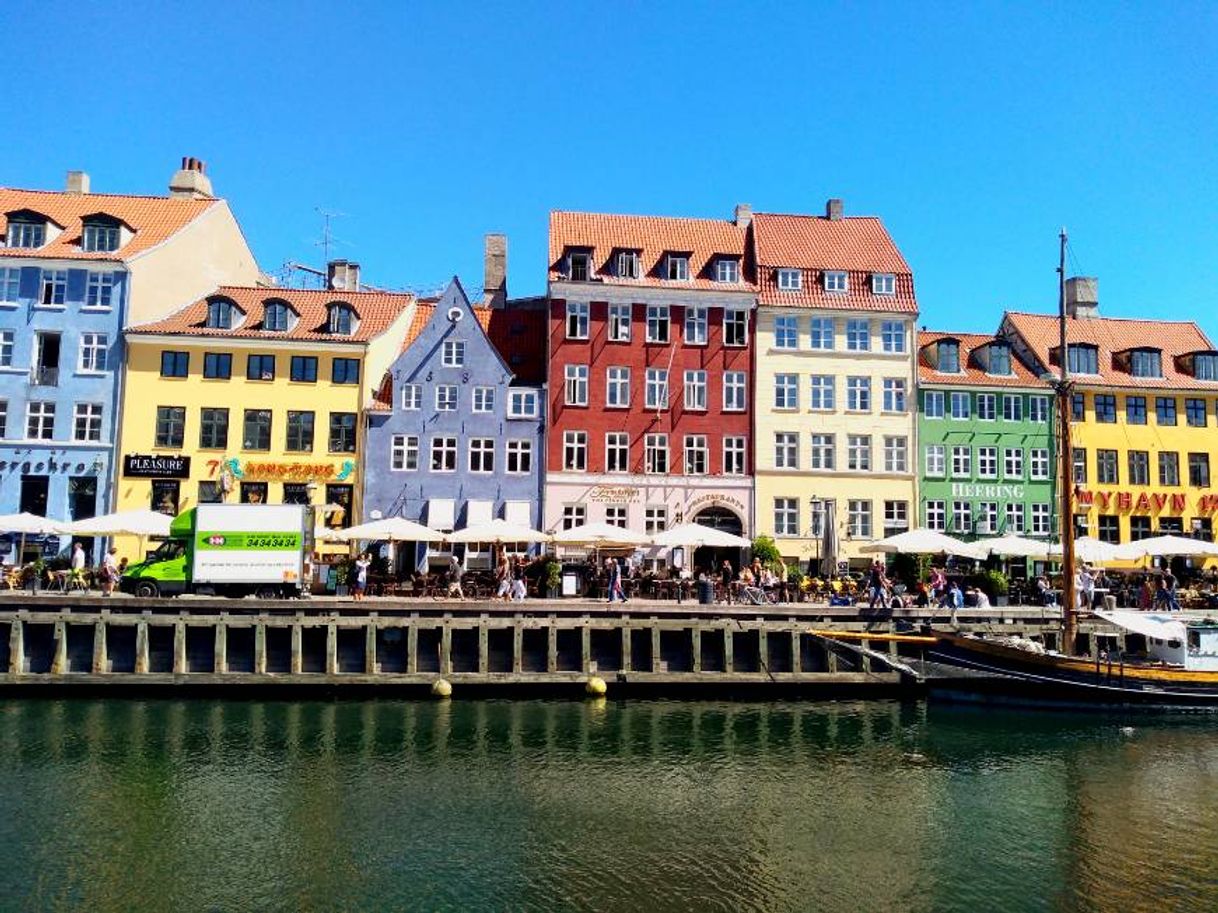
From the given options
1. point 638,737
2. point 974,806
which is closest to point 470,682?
point 638,737

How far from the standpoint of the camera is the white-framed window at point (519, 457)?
4634cm

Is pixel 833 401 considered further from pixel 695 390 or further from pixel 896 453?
pixel 695 390

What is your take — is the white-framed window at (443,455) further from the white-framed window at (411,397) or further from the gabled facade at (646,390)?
the gabled facade at (646,390)

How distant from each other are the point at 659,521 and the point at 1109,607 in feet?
63.3

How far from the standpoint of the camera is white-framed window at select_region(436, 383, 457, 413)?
151ft

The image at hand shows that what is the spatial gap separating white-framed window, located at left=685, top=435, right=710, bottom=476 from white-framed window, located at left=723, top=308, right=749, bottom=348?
505 cm

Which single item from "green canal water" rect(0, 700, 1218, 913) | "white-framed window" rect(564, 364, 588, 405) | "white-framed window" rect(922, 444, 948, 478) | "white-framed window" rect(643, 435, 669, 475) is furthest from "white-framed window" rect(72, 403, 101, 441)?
"white-framed window" rect(922, 444, 948, 478)

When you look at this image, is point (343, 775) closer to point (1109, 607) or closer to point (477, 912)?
point (477, 912)

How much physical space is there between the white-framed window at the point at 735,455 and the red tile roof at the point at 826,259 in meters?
7.12

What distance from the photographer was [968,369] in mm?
50938

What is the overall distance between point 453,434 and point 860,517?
794 inches

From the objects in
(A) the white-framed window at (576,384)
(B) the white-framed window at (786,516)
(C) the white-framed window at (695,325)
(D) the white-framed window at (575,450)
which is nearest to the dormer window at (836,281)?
(C) the white-framed window at (695,325)

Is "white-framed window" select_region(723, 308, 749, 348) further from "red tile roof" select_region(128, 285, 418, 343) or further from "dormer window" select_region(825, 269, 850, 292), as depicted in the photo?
"red tile roof" select_region(128, 285, 418, 343)

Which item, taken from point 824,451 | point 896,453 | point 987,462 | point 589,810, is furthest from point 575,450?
point 589,810
